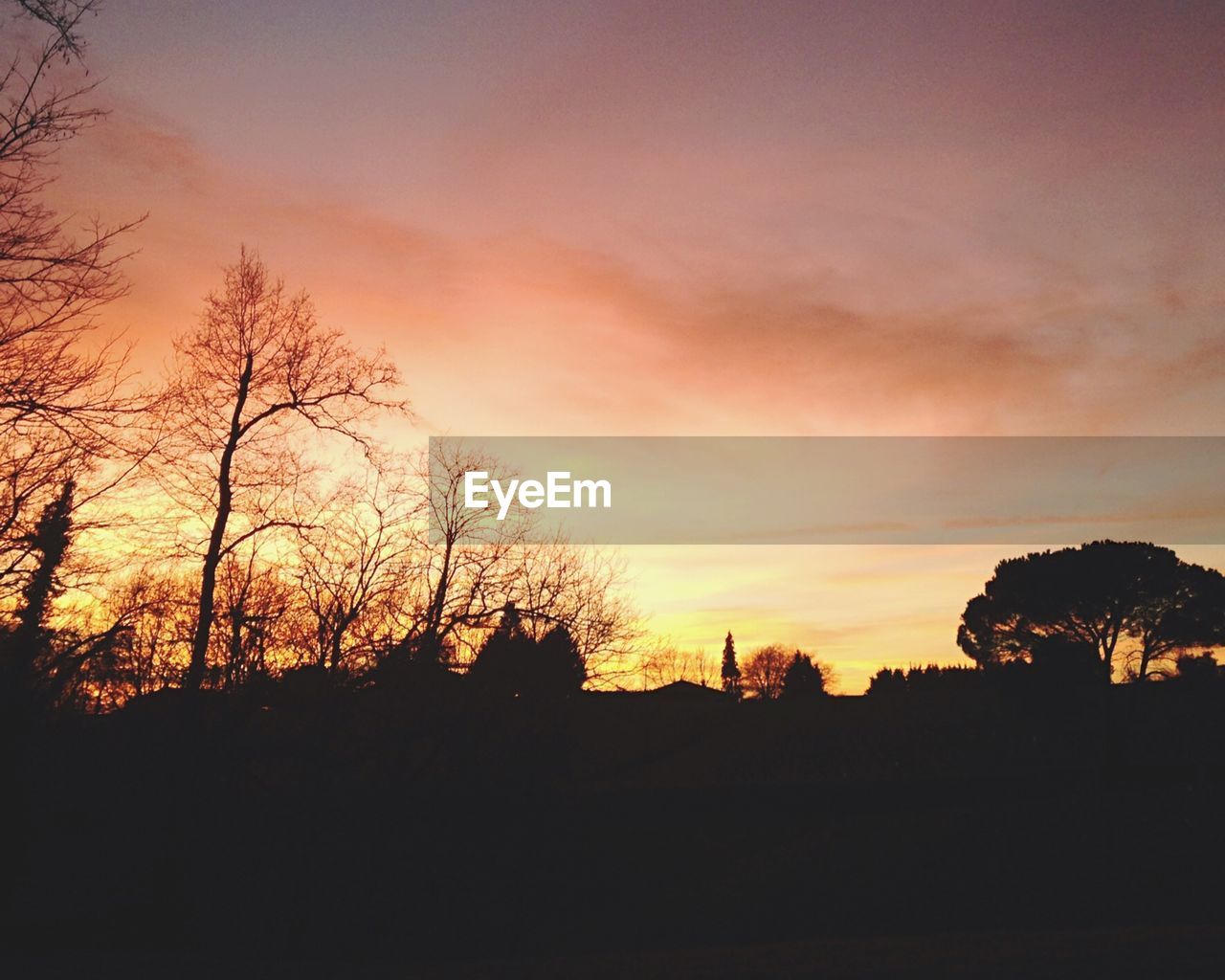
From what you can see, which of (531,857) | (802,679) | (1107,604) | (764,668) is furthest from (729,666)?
(531,857)

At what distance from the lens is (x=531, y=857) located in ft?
73.5

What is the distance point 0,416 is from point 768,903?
18.9m

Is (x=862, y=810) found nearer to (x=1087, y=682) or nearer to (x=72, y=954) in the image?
(x=1087, y=682)

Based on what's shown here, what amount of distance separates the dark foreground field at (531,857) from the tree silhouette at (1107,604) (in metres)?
9.92

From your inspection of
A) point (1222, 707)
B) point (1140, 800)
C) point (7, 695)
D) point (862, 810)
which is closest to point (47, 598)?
point (7, 695)

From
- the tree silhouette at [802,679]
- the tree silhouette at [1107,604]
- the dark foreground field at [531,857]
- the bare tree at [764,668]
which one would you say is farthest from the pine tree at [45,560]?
the bare tree at [764,668]

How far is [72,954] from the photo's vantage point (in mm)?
13148

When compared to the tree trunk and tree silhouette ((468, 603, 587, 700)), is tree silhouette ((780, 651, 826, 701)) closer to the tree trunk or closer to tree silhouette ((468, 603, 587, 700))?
tree silhouette ((468, 603, 587, 700))

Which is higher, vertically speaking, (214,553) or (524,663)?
(214,553)

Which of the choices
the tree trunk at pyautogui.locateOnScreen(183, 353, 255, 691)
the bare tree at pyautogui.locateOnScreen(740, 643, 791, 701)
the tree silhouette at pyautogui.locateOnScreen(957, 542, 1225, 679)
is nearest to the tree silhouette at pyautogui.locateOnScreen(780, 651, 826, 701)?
the bare tree at pyautogui.locateOnScreen(740, 643, 791, 701)

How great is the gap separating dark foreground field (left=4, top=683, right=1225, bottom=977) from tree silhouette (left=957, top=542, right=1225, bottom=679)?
9923mm

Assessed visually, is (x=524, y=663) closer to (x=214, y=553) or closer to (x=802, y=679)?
(x=214, y=553)

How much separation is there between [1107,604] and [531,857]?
32.8 metres

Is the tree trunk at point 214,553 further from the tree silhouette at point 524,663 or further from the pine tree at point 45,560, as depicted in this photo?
the tree silhouette at point 524,663
